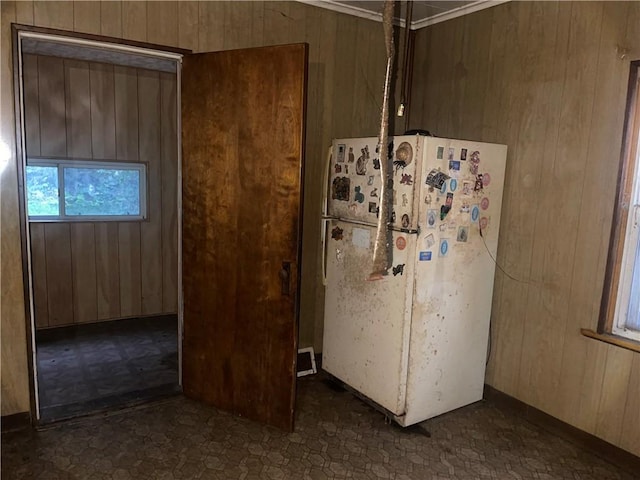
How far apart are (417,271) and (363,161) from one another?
0.73 meters

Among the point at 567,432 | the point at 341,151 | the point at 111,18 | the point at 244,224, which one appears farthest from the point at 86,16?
the point at 567,432

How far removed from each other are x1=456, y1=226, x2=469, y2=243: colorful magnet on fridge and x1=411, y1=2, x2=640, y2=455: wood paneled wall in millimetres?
367

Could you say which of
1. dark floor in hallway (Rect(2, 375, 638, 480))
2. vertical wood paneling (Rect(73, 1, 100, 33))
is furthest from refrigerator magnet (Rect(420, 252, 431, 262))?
vertical wood paneling (Rect(73, 1, 100, 33))

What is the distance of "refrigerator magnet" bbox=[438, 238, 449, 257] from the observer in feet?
8.55

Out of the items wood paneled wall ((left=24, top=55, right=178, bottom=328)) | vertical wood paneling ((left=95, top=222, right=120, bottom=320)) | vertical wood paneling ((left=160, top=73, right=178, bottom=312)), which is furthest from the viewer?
vertical wood paneling ((left=160, top=73, right=178, bottom=312))

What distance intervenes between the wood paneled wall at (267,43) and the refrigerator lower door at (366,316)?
34cm

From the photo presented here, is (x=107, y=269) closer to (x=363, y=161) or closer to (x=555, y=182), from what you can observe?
(x=363, y=161)

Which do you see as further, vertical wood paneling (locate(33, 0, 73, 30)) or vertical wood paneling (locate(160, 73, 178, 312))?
vertical wood paneling (locate(160, 73, 178, 312))

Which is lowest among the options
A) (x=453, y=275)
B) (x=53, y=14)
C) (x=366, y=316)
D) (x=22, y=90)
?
(x=366, y=316)

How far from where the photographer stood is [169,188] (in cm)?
457

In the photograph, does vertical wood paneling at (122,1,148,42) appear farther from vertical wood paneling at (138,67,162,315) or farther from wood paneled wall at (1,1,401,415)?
vertical wood paneling at (138,67,162,315)

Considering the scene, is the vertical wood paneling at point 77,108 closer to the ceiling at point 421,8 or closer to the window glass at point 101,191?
the window glass at point 101,191

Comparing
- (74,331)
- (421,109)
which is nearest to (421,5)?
(421,109)

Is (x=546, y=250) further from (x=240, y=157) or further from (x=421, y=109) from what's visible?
(x=240, y=157)
